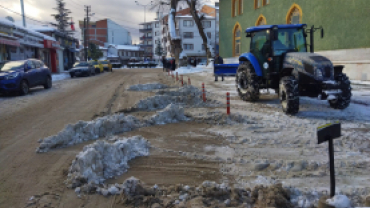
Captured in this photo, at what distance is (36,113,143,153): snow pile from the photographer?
5.70m

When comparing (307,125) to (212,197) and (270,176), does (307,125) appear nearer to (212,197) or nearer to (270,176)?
(270,176)

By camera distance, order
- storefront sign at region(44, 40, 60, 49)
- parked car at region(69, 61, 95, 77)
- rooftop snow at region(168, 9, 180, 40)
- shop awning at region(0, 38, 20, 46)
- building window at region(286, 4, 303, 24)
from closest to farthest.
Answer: building window at region(286, 4, 303, 24), shop awning at region(0, 38, 20, 46), parked car at region(69, 61, 95, 77), storefront sign at region(44, 40, 60, 49), rooftop snow at region(168, 9, 180, 40)

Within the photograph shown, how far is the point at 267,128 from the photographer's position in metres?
6.84

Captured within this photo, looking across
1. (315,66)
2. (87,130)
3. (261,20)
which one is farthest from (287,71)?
(261,20)

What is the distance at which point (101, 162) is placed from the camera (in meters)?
4.40

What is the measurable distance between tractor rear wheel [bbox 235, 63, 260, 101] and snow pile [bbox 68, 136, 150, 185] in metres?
5.88

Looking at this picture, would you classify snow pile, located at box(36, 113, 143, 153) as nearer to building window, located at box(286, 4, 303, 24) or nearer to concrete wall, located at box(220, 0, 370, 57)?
concrete wall, located at box(220, 0, 370, 57)

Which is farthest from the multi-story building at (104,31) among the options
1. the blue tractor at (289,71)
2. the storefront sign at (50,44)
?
the blue tractor at (289,71)

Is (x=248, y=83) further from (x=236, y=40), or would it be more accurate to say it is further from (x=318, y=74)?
(x=236, y=40)

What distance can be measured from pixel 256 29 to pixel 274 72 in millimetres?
1680

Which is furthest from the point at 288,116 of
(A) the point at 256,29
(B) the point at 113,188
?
(B) the point at 113,188

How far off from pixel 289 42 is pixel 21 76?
40.1ft

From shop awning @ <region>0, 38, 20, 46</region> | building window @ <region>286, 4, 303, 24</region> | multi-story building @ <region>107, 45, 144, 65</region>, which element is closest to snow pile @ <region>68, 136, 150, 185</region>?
building window @ <region>286, 4, 303, 24</region>

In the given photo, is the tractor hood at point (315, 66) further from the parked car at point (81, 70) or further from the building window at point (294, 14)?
the parked car at point (81, 70)
